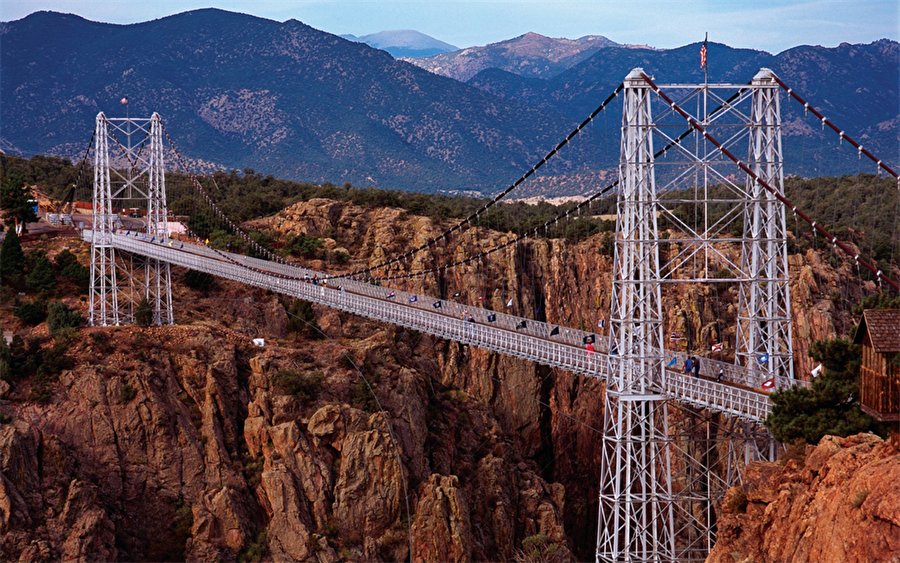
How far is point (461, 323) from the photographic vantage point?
4584 centimetres

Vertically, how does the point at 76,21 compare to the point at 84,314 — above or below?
above

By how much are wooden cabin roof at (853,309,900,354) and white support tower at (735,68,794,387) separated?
15.2 m

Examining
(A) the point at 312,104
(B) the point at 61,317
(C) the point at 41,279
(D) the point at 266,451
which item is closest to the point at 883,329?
(D) the point at 266,451

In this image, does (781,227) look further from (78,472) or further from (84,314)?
(84,314)

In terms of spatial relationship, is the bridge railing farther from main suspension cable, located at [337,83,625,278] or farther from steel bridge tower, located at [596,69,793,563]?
main suspension cable, located at [337,83,625,278]

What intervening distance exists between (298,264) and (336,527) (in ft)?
78.5

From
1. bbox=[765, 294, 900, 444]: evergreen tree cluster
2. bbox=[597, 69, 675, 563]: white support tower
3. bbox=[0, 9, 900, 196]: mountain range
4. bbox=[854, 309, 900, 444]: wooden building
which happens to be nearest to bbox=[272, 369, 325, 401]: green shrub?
bbox=[597, 69, 675, 563]: white support tower

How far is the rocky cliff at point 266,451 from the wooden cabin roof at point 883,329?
955 inches

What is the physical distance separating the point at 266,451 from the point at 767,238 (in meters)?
21.0

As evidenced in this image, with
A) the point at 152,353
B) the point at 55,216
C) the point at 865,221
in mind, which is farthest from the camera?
the point at 865,221

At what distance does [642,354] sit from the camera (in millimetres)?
38125

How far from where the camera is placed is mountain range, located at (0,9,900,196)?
522 ft

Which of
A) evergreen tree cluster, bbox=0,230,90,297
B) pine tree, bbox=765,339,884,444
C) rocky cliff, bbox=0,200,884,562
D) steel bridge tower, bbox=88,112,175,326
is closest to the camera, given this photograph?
pine tree, bbox=765,339,884,444

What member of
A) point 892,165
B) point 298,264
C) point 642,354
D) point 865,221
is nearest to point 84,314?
point 298,264
